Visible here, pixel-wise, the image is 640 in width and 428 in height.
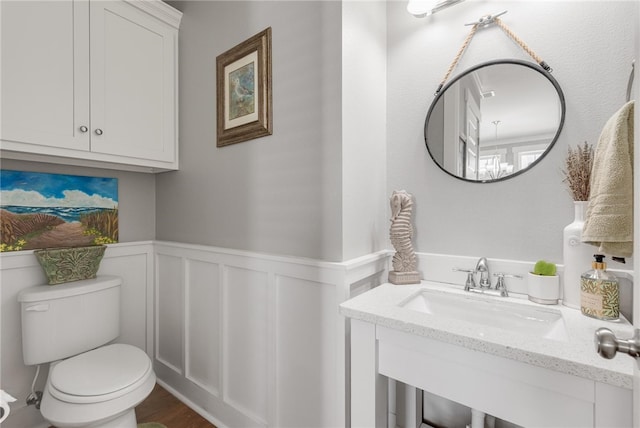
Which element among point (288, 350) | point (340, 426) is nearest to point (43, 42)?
point (288, 350)

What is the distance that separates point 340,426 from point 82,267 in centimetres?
156

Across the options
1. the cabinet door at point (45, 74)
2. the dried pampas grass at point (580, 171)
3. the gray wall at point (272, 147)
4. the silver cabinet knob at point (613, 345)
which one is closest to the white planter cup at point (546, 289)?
the dried pampas grass at point (580, 171)

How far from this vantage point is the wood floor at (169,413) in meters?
1.59

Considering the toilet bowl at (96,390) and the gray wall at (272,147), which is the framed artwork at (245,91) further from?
the toilet bowl at (96,390)

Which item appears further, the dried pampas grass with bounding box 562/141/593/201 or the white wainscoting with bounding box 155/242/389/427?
the white wainscoting with bounding box 155/242/389/427

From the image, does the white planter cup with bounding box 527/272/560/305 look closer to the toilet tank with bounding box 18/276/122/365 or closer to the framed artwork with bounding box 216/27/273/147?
the framed artwork with bounding box 216/27/273/147

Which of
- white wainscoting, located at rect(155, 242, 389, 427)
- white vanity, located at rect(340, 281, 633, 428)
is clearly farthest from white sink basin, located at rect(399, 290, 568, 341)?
white wainscoting, located at rect(155, 242, 389, 427)

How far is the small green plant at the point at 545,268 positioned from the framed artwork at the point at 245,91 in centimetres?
119

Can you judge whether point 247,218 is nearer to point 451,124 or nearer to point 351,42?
point 351,42

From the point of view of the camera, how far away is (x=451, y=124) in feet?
4.08

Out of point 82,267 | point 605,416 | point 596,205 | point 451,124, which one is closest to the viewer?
point 605,416

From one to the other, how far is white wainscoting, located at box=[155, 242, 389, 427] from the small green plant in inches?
22.7

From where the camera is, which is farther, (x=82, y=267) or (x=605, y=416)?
(x=82, y=267)

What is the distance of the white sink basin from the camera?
0.92 metres
